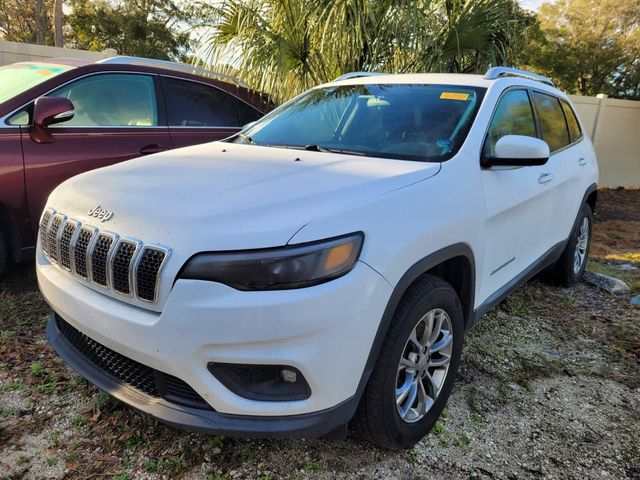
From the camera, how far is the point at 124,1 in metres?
24.2

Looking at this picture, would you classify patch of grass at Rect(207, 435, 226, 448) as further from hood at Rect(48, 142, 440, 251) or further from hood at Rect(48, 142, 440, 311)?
→ hood at Rect(48, 142, 440, 251)

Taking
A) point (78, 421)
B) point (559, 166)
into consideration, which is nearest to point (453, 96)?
point (559, 166)

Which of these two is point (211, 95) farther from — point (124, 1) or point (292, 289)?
point (124, 1)

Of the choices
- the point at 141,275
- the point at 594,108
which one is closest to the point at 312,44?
the point at 141,275

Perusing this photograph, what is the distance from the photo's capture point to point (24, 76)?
13.1ft

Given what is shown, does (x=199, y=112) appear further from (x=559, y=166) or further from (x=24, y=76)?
(x=559, y=166)

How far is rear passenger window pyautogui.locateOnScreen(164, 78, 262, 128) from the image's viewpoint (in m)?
4.45

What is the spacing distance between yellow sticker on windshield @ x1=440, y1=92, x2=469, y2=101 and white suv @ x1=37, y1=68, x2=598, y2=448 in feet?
0.03

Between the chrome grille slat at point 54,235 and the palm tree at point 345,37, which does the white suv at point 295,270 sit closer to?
the chrome grille slat at point 54,235

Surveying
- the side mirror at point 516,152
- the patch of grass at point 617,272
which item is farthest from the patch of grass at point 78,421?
the patch of grass at point 617,272

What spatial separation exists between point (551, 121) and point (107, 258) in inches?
133

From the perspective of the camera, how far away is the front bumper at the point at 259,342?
5.51 ft

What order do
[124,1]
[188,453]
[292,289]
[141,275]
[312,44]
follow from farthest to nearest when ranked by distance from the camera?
1. [124,1]
2. [312,44]
3. [188,453]
4. [141,275]
5. [292,289]

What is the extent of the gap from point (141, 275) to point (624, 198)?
11877 millimetres
